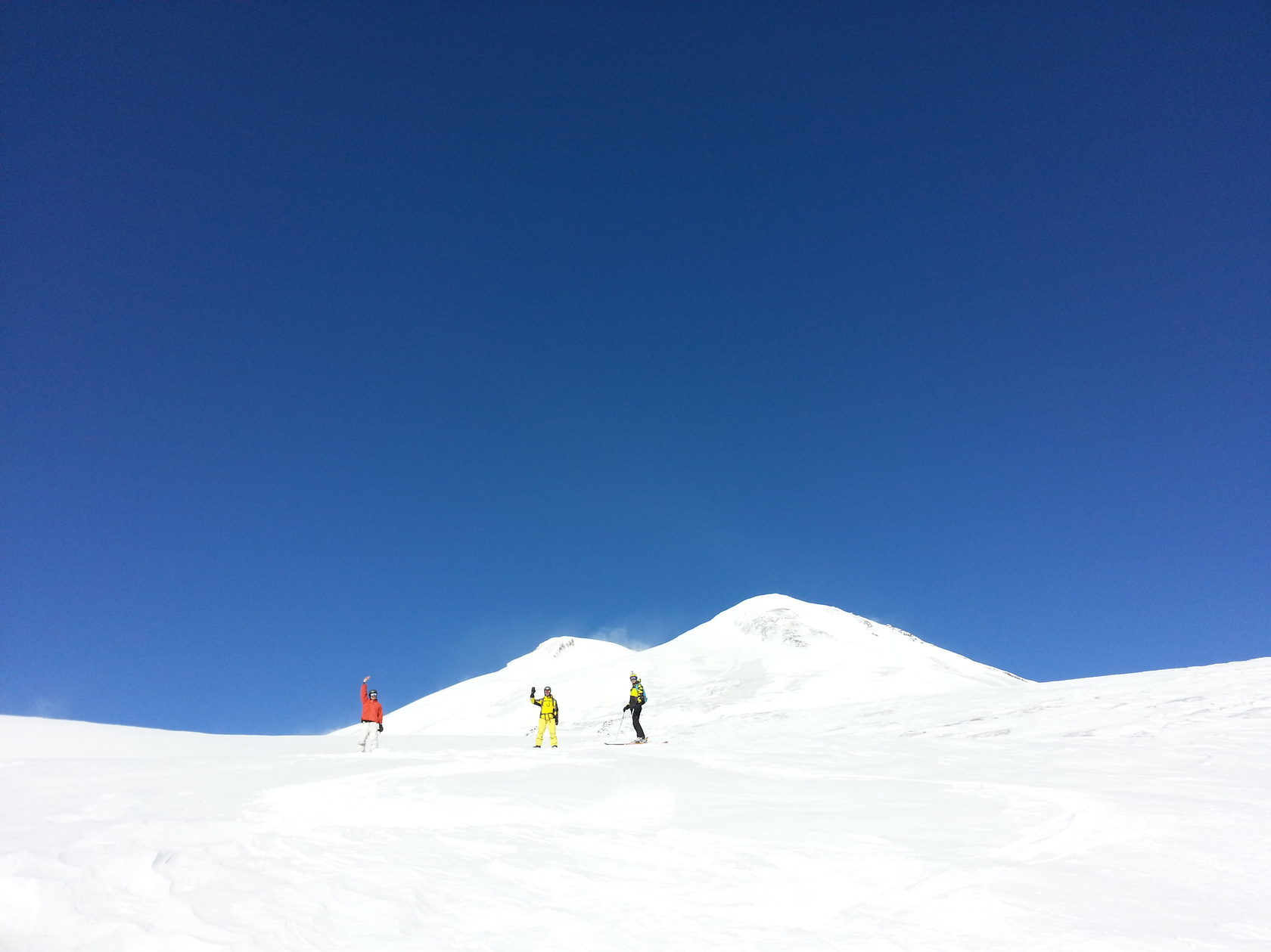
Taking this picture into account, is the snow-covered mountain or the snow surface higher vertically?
the snow-covered mountain

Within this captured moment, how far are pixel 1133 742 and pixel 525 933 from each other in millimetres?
17588

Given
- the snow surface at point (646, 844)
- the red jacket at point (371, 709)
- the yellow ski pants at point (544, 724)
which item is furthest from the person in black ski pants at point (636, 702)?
the red jacket at point (371, 709)

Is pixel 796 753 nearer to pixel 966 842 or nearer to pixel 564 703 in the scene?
pixel 966 842

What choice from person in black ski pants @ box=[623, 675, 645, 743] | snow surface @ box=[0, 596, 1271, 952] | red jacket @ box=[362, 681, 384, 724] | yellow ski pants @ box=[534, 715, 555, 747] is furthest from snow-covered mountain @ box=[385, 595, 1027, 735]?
snow surface @ box=[0, 596, 1271, 952]

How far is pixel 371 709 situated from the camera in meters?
21.7

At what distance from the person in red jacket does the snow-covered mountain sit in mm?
15701

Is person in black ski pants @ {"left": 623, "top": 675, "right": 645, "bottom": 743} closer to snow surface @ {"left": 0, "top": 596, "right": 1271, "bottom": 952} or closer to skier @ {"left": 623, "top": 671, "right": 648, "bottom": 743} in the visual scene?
skier @ {"left": 623, "top": 671, "right": 648, "bottom": 743}

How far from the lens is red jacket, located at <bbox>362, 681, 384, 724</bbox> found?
2134cm

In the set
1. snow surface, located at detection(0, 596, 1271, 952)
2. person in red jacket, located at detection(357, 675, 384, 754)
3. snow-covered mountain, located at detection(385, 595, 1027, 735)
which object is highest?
snow-covered mountain, located at detection(385, 595, 1027, 735)

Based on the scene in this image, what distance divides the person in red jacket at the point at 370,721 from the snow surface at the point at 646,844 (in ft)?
1.39

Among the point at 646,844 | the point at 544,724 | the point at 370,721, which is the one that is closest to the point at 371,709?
the point at 370,721

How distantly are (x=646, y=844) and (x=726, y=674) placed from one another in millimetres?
44150

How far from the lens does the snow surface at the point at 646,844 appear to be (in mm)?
6590

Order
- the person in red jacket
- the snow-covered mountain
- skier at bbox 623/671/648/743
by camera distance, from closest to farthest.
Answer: the person in red jacket, skier at bbox 623/671/648/743, the snow-covered mountain
